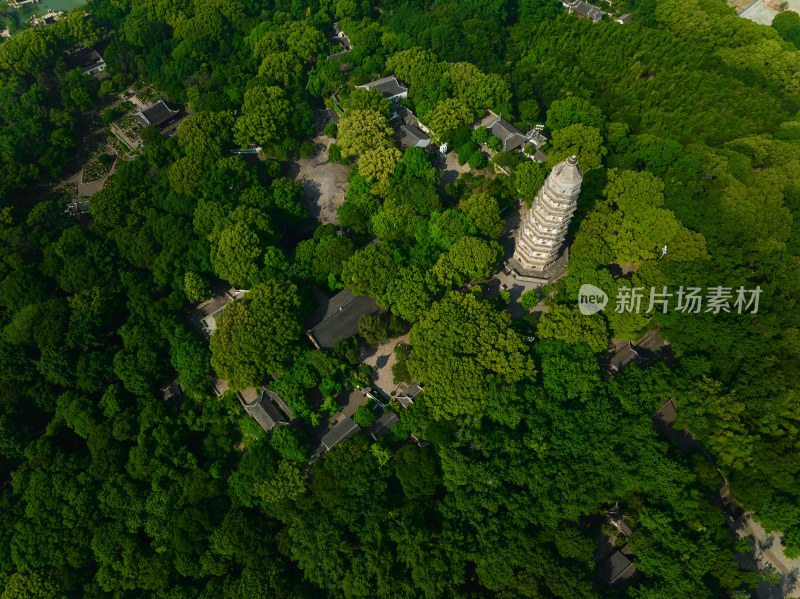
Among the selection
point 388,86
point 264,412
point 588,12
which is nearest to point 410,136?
point 388,86

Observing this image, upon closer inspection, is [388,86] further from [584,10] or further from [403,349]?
[584,10]

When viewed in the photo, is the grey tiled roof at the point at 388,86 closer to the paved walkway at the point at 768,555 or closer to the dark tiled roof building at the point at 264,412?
the dark tiled roof building at the point at 264,412

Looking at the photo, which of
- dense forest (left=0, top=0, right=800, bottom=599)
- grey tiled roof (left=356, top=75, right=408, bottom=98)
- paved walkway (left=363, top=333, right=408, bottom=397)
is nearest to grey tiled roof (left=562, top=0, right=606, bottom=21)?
dense forest (left=0, top=0, right=800, bottom=599)

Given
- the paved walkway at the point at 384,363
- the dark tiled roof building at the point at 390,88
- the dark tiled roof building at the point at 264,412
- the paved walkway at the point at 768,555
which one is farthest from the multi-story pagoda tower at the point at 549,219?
the dark tiled roof building at the point at 264,412

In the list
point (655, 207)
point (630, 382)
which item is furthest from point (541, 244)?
point (630, 382)

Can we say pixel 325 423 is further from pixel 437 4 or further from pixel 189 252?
pixel 437 4
